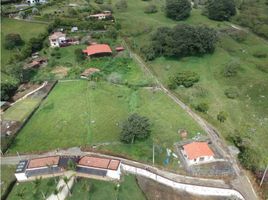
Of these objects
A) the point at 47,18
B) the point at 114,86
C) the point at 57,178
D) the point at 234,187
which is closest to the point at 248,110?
the point at 234,187

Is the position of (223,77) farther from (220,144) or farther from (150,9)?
(150,9)

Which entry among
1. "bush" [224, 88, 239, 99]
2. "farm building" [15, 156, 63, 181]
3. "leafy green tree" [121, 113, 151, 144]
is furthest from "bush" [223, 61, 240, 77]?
"farm building" [15, 156, 63, 181]

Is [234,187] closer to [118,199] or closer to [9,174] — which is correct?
[118,199]

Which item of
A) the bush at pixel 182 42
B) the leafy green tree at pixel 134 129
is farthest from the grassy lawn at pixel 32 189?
the bush at pixel 182 42

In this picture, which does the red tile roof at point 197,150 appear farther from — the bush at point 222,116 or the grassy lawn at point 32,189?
the grassy lawn at point 32,189

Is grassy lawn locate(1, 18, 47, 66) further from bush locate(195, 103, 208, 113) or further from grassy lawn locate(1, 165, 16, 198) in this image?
bush locate(195, 103, 208, 113)

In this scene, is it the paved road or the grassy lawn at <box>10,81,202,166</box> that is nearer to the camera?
the paved road
